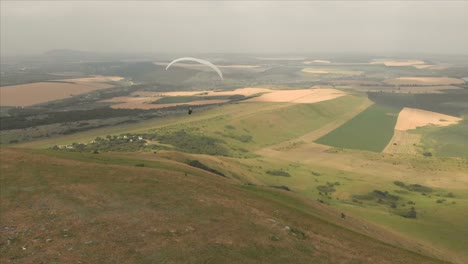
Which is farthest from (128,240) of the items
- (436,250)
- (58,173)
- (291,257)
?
(436,250)

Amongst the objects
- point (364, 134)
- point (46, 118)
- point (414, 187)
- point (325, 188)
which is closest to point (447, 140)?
point (364, 134)

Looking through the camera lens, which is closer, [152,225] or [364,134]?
[152,225]

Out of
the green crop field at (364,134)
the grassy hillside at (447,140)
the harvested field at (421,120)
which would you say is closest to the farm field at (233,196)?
the grassy hillside at (447,140)

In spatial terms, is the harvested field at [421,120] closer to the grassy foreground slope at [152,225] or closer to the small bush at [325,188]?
the small bush at [325,188]

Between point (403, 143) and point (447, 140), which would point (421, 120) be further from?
point (403, 143)

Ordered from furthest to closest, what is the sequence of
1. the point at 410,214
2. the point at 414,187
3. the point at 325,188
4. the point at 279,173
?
the point at 279,173
the point at 414,187
the point at 325,188
the point at 410,214

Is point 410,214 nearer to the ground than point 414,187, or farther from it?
farther from it
